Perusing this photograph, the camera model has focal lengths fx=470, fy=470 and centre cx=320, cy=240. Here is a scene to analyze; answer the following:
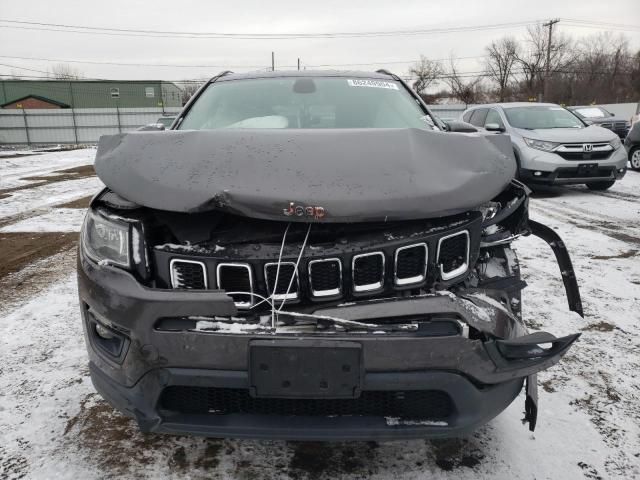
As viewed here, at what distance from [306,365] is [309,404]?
0.22 metres

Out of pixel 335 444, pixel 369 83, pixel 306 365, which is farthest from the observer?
pixel 369 83

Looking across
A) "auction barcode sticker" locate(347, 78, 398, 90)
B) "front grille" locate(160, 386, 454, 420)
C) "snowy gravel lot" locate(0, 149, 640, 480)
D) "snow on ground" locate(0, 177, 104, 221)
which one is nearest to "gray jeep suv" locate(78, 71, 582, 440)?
"front grille" locate(160, 386, 454, 420)

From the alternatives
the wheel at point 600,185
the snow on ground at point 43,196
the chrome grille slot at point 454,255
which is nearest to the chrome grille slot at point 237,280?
the chrome grille slot at point 454,255

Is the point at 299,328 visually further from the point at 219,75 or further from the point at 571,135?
the point at 571,135

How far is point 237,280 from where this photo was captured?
1577 mm

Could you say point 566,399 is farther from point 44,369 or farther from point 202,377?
point 44,369

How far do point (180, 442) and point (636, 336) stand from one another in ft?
8.82

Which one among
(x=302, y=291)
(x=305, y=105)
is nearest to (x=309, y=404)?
(x=302, y=291)

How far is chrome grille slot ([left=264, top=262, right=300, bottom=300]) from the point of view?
5.11 ft

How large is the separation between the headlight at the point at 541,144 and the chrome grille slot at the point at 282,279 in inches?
289

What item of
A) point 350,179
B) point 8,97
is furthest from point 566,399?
point 8,97

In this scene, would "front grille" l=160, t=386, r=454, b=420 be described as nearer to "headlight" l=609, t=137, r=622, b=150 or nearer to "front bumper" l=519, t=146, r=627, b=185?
"front bumper" l=519, t=146, r=627, b=185

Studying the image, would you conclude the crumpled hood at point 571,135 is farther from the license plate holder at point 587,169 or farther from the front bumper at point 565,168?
the license plate holder at point 587,169

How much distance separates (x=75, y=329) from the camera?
3.01 metres
